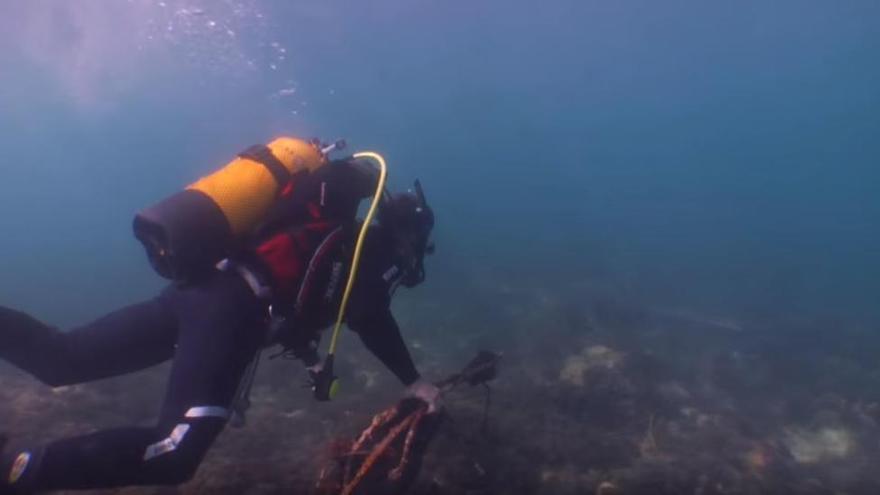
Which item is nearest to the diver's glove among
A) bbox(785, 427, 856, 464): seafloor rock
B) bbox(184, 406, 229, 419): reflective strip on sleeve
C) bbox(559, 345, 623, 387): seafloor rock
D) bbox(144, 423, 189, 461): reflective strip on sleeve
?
bbox(184, 406, 229, 419): reflective strip on sleeve

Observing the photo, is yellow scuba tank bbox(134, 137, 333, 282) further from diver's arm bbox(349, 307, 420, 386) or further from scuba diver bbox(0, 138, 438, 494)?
diver's arm bbox(349, 307, 420, 386)

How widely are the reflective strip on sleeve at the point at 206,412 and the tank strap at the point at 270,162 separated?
1.59 metres

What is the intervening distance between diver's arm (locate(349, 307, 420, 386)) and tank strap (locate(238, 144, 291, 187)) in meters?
1.23

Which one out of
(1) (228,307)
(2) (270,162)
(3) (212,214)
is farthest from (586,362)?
(3) (212,214)

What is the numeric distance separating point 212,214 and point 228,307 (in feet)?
1.99

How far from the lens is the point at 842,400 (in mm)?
13312

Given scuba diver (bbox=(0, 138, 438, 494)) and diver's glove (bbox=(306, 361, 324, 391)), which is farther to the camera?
diver's glove (bbox=(306, 361, 324, 391))

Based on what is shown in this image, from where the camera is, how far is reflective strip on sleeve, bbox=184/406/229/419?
3.84 meters

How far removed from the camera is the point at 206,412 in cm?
388

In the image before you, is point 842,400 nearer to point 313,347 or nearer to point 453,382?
point 453,382

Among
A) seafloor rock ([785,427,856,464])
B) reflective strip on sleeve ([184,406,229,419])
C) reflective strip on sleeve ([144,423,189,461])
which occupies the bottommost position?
seafloor rock ([785,427,856,464])

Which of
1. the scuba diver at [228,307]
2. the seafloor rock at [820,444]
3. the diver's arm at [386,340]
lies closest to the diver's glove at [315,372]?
the scuba diver at [228,307]

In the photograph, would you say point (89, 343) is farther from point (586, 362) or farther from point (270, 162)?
point (586, 362)

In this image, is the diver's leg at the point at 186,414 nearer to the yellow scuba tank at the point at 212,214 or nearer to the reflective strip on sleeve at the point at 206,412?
the reflective strip on sleeve at the point at 206,412
